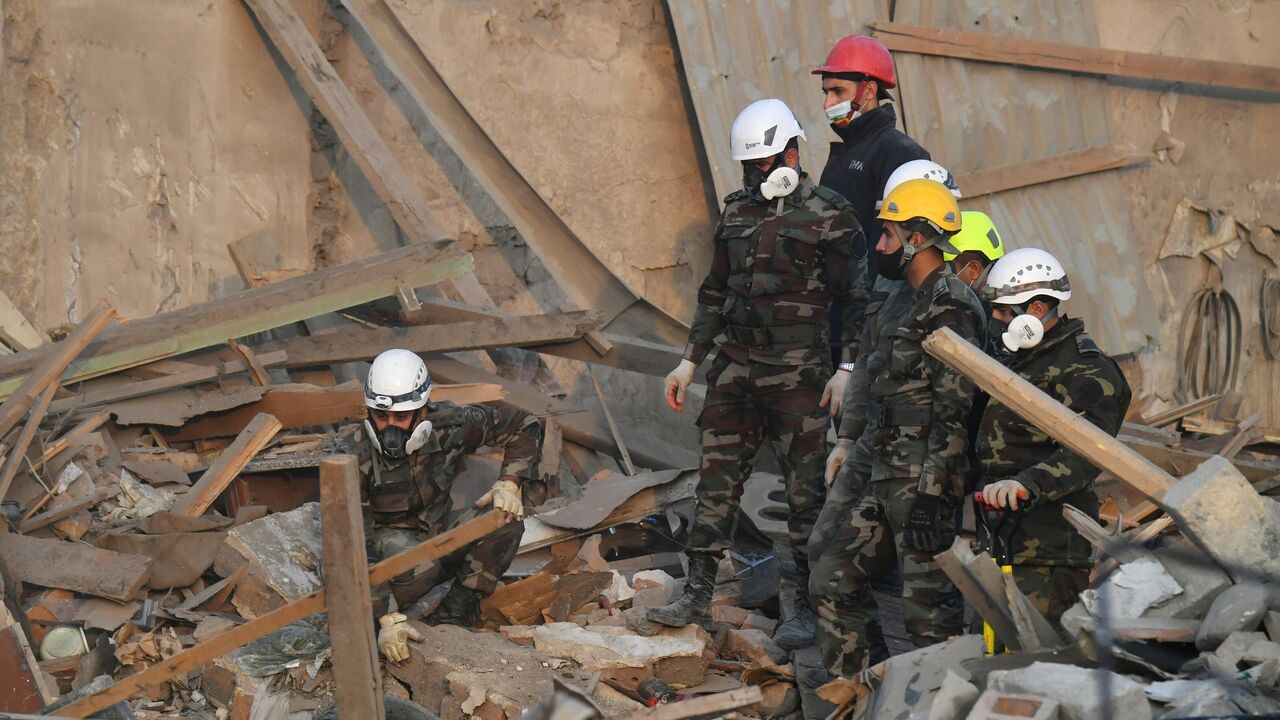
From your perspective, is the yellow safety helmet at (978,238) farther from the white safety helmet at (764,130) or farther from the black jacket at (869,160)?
the white safety helmet at (764,130)

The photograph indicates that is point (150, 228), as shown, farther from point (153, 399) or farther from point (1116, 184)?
point (1116, 184)

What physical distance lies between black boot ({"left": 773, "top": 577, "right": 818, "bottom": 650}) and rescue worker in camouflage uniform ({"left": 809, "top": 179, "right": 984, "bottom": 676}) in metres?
0.69

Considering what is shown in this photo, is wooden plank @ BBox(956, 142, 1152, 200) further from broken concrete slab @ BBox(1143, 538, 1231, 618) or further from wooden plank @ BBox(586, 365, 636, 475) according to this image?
broken concrete slab @ BBox(1143, 538, 1231, 618)

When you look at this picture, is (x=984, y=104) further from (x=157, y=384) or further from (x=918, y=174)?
(x=157, y=384)

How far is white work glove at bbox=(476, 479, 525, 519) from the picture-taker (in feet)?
17.2

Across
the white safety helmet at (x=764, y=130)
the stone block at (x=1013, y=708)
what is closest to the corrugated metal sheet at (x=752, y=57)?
the white safety helmet at (x=764, y=130)

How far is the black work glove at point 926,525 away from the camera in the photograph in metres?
4.73

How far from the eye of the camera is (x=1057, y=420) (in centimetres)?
366

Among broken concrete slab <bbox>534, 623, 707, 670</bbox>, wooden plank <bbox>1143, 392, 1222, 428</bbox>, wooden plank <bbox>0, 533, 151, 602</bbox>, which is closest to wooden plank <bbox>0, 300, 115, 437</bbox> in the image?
wooden plank <bbox>0, 533, 151, 602</bbox>

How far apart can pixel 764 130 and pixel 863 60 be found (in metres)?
1.02

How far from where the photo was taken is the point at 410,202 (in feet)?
26.4

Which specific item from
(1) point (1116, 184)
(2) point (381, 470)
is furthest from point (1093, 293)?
(2) point (381, 470)

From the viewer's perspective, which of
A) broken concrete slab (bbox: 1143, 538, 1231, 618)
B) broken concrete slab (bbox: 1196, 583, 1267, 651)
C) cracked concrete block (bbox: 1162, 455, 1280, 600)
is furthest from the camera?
broken concrete slab (bbox: 1143, 538, 1231, 618)

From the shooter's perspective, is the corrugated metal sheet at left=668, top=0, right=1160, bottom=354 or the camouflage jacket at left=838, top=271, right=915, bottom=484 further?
the corrugated metal sheet at left=668, top=0, right=1160, bottom=354
